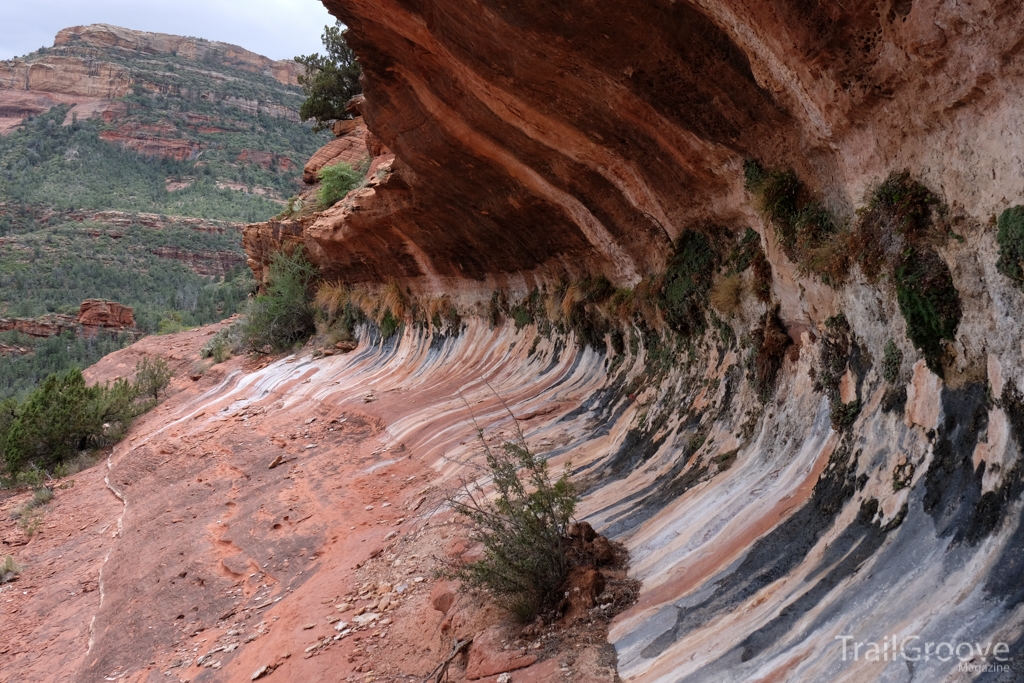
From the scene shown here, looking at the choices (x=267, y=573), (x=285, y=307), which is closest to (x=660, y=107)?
Answer: (x=267, y=573)

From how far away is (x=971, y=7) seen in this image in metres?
2.40

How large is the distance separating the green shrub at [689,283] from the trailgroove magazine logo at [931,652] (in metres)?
3.30

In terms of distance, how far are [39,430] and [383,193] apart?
30.8 ft

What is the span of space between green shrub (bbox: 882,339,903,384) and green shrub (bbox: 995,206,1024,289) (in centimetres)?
72

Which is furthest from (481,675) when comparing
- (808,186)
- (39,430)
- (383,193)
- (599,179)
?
(39,430)

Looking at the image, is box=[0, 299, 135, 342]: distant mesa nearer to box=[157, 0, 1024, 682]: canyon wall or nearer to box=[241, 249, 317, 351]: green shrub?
box=[241, 249, 317, 351]: green shrub

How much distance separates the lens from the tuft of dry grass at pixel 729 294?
4.78m

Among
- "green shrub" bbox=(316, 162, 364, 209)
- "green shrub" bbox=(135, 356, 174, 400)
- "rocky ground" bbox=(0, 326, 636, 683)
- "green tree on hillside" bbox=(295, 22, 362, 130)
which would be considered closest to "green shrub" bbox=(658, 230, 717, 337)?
"rocky ground" bbox=(0, 326, 636, 683)

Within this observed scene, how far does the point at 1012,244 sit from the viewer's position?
244cm

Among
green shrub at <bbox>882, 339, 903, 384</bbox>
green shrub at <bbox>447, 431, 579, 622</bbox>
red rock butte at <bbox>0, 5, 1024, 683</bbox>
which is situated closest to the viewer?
red rock butte at <bbox>0, 5, 1024, 683</bbox>

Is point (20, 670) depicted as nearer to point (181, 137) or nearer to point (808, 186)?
point (808, 186)

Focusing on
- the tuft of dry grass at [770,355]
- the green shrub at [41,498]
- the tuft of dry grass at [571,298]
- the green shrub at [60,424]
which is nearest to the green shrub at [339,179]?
the green shrub at [60,424]

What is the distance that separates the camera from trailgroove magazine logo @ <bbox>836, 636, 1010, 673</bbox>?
1.84 metres

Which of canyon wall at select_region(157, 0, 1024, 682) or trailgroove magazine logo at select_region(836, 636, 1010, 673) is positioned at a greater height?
canyon wall at select_region(157, 0, 1024, 682)
